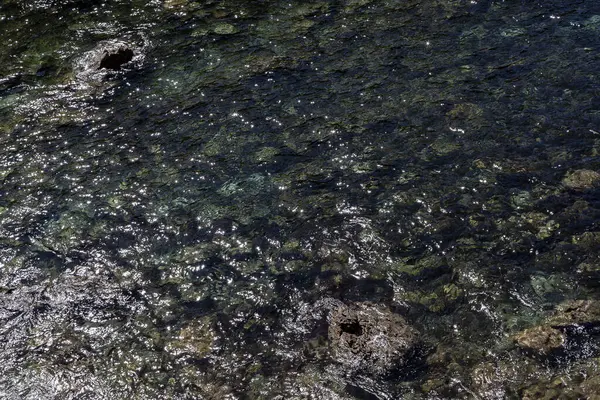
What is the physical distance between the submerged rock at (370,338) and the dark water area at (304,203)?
Result: 0.04 feet

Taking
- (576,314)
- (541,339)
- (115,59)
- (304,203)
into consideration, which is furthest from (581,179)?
(115,59)

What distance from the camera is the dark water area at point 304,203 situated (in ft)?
10.9

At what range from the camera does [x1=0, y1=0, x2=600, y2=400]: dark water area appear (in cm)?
331

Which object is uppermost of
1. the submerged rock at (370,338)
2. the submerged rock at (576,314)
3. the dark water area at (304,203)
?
the dark water area at (304,203)

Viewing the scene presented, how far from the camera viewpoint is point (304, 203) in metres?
4.22

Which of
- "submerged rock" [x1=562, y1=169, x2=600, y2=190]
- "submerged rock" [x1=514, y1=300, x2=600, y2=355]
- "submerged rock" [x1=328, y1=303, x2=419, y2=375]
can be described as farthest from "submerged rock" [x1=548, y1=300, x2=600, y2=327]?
"submerged rock" [x1=562, y1=169, x2=600, y2=190]

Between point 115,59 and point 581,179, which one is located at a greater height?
point 115,59

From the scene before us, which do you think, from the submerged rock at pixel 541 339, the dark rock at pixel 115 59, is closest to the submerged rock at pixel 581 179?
the submerged rock at pixel 541 339

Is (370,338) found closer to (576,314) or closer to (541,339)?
(541,339)

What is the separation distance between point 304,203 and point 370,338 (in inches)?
43.6

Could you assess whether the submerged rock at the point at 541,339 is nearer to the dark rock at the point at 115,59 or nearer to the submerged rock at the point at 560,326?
the submerged rock at the point at 560,326

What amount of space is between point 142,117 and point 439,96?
2.15m

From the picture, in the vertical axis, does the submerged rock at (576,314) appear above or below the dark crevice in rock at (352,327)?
below

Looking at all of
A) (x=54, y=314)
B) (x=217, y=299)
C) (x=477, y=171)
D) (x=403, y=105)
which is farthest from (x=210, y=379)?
(x=403, y=105)
